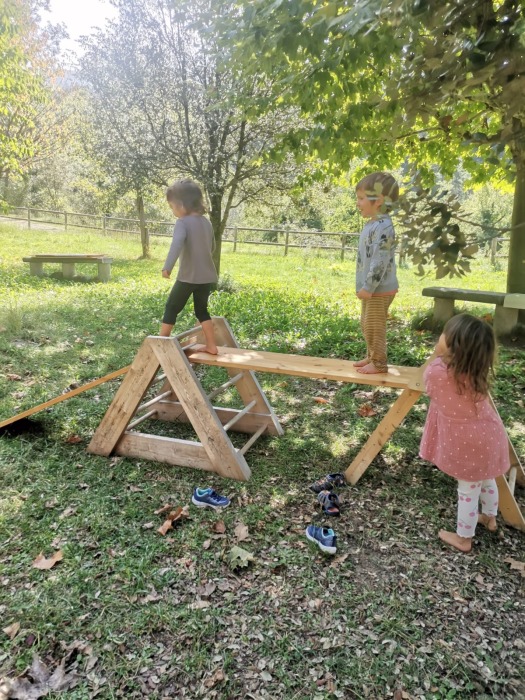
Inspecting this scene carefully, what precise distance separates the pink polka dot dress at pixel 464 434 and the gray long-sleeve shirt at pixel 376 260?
2.34ft

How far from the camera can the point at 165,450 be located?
3.84m

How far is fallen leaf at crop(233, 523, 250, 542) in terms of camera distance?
3.00 meters

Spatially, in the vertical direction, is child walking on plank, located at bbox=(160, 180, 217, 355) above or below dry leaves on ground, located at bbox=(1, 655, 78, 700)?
above

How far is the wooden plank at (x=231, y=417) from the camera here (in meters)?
4.34

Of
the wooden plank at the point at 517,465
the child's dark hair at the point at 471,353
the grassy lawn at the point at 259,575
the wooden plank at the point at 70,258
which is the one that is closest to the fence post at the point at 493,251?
the wooden plank at the point at 70,258

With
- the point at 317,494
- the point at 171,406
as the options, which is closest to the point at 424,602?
the point at 317,494

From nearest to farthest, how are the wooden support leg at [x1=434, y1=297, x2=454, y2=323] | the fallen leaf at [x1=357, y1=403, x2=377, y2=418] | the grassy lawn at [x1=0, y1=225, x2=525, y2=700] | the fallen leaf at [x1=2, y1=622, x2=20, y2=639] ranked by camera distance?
1. the grassy lawn at [x1=0, y1=225, x2=525, y2=700]
2. the fallen leaf at [x1=2, y1=622, x2=20, y2=639]
3. the fallen leaf at [x1=357, y1=403, x2=377, y2=418]
4. the wooden support leg at [x1=434, y1=297, x2=454, y2=323]

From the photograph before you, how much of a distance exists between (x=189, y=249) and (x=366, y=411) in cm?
226

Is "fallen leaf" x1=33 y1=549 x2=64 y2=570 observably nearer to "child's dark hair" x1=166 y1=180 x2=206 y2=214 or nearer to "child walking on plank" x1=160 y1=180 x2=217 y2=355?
"child walking on plank" x1=160 y1=180 x2=217 y2=355

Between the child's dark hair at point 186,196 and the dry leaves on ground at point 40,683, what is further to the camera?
the child's dark hair at point 186,196

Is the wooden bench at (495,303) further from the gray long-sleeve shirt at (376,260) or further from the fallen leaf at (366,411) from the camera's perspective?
the gray long-sleeve shirt at (376,260)

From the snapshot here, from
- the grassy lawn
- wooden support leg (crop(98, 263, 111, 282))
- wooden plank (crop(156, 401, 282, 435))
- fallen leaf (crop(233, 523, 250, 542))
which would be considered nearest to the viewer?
the grassy lawn

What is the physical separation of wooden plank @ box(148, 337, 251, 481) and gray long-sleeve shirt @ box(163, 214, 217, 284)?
610 millimetres

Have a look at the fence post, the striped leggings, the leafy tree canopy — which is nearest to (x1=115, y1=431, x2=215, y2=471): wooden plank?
the striped leggings
